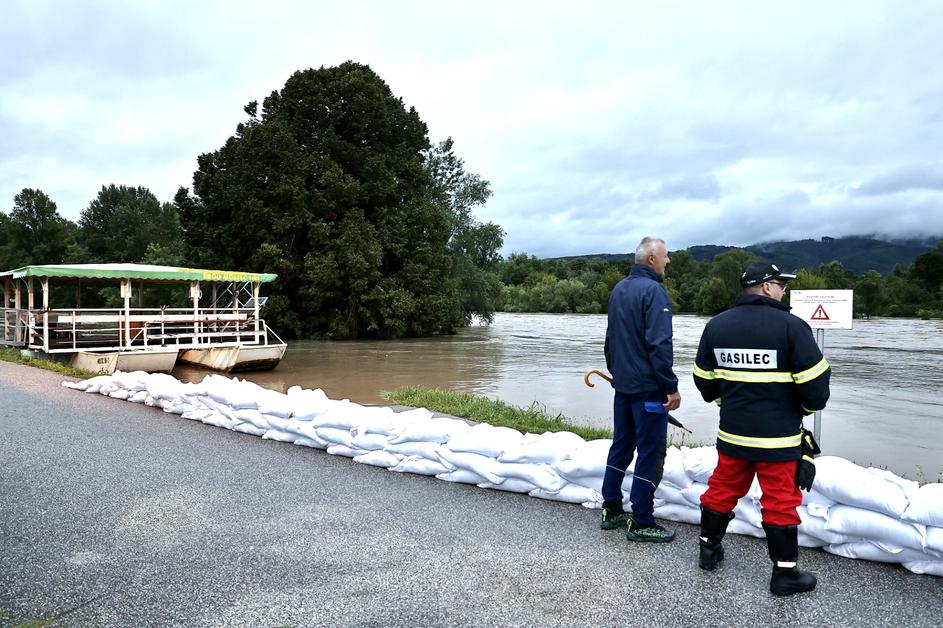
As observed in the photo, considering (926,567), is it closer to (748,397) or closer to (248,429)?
(748,397)

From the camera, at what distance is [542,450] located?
4.69 metres

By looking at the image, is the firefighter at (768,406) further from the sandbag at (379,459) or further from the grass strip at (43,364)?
the grass strip at (43,364)

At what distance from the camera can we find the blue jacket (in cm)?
374

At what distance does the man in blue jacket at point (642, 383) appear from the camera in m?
3.78

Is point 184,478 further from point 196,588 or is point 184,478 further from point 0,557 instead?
point 196,588

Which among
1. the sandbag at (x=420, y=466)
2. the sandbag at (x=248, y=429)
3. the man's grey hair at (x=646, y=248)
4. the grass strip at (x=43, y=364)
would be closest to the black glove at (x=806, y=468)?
the man's grey hair at (x=646, y=248)

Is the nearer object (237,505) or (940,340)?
(237,505)

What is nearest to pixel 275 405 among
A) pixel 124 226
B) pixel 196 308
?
pixel 196 308

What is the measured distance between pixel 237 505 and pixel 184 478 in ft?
3.05

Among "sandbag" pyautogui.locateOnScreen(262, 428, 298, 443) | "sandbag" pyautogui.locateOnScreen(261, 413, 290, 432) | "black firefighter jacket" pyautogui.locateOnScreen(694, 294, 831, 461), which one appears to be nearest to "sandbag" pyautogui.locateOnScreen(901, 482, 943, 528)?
"black firefighter jacket" pyautogui.locateOnScreen(694, 294, 831, 461)

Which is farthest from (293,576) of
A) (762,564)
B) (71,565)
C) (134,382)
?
(134,382)

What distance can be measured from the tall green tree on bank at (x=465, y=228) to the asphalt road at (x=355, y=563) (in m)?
31.7

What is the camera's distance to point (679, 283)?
87.2 m

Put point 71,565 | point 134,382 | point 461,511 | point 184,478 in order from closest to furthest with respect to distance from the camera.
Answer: point 71,565
point 461,511
point 184,478
point 134,382
